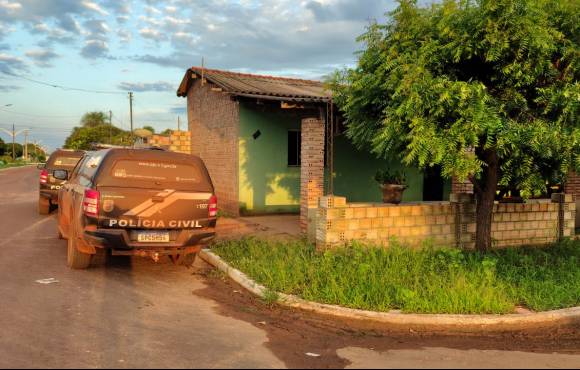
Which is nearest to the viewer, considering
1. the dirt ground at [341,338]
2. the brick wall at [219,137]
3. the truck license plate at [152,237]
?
the dirt ground at [341,338]

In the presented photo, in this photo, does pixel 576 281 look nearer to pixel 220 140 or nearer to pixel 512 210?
pixel 512 210

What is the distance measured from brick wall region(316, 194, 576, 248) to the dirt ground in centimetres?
261

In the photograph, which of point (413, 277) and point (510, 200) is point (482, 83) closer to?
point (413, 277)

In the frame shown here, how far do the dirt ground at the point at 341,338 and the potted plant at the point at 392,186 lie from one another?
Answer: 3.81 metres

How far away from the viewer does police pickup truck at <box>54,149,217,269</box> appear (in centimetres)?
639

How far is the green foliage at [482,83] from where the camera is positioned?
644cm

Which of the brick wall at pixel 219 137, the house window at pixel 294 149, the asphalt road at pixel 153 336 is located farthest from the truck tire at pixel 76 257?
the house window at pixel 294 149

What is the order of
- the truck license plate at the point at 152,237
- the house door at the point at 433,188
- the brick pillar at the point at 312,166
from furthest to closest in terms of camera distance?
the house door at the point at 433,188, the brick pillar at the point at 312,166, the truck license plate at the point at 152,237

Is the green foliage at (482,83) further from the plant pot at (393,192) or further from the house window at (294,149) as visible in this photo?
the house window at (294,149)

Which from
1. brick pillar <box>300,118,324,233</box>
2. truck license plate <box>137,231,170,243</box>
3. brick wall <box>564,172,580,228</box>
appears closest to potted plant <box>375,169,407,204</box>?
brick pillar <box>300,118,324,233</box>

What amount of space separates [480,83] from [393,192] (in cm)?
282

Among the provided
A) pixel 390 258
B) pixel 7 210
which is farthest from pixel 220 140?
pixel 390 258

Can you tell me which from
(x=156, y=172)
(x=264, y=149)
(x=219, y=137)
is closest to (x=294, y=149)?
(x=264, y=149)

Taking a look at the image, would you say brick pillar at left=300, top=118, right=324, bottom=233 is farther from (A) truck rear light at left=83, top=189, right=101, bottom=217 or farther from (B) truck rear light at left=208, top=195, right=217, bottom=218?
(A) truck rear light at left=83, top=189, right=101, bottom=217
